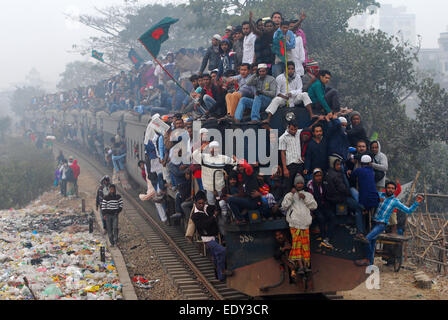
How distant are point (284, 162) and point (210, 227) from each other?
64.3 inches

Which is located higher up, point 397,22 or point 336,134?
point 397,22

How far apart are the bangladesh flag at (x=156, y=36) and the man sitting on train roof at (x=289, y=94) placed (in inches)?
163

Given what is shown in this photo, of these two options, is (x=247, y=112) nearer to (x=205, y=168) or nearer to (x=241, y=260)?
(x=205, y=168)

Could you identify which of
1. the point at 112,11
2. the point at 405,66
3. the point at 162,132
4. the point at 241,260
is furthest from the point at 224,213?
the point at 112,11

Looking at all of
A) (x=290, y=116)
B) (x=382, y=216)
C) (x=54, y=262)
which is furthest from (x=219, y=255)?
(x=54, y=262)

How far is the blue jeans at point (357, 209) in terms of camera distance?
24.3 feet

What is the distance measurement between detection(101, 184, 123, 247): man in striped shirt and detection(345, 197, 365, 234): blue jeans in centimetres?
641

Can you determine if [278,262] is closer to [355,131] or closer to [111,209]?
[355,131]

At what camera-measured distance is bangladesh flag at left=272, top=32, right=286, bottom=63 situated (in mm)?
9711

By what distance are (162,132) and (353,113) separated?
15.1 ft

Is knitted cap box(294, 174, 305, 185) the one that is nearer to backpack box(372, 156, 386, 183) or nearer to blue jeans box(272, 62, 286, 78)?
backpack box(372, 156, 386, 183)

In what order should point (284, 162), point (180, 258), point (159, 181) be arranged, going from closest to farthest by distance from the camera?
point (284, 162)
point (180, 258)
point (159, 181)

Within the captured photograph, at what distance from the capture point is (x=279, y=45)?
9.88 meters

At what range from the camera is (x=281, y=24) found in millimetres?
10305
